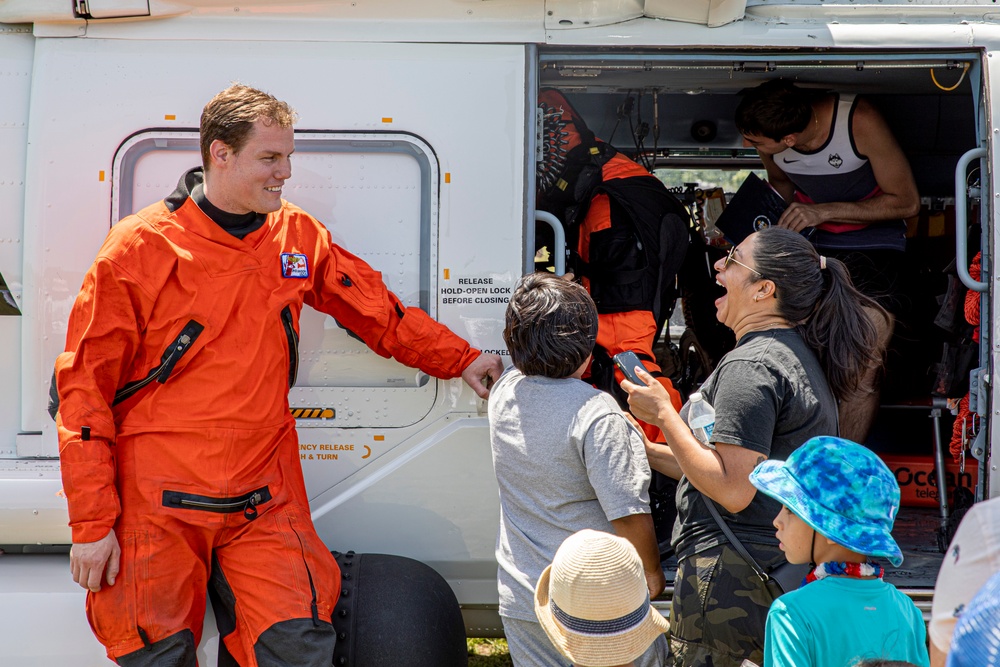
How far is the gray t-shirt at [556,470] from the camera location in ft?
7.44

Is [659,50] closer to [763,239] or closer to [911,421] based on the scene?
[763,239]

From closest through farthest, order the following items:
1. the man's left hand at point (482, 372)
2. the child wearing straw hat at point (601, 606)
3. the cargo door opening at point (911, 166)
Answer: the child wearing straw hat at point (601, 606) < the man's left hand at point (482, 372) < the cargo door opening at point (911, 166)

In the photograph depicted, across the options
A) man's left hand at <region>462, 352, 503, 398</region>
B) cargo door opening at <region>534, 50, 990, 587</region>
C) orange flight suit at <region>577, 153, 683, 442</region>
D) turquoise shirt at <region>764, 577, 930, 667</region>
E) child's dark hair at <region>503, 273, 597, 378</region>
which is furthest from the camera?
orange flight suit at <region>577, 153, 683, 442</region>

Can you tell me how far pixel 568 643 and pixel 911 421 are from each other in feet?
12.3

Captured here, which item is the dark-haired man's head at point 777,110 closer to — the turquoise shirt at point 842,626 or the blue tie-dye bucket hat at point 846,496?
Answer: the blue tie-dye bucket hat at point 846,496

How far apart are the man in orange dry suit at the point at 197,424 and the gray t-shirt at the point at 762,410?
3.88 feet

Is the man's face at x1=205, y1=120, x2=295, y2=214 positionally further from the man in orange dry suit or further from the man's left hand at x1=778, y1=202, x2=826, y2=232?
the man's left hand at x1=778, y1=202, x2=826, y2=232

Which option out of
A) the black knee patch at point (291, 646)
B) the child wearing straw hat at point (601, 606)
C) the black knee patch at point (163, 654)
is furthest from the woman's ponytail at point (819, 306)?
the black knee patch at point (163, 654)

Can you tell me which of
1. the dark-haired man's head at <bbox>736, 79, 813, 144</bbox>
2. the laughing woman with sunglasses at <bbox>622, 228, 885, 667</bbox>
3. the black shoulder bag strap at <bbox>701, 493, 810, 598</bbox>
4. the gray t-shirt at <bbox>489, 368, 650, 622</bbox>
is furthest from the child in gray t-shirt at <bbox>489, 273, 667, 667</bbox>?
the dark-haired man's head at <bbox>736, 79, 813, 144</bbox>

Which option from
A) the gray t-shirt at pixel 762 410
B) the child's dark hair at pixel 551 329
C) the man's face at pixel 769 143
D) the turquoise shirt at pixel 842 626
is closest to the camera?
the turquoise shirt at pixel 842 626

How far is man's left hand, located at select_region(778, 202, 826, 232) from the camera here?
388cm

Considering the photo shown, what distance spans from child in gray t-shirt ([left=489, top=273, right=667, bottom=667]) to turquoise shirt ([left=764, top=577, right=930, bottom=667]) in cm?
48

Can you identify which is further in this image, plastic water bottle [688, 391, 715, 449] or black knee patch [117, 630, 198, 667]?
black knee patch [117, 630, 198, 667]

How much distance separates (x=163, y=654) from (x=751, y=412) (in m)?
1.75
